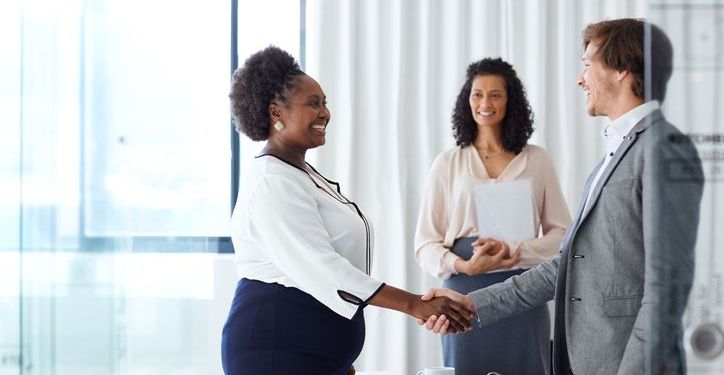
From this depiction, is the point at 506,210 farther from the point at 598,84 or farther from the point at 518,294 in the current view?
the point at 598,84

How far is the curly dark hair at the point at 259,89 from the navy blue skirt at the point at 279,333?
0.45 metres

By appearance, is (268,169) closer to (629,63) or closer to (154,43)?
(629,63)

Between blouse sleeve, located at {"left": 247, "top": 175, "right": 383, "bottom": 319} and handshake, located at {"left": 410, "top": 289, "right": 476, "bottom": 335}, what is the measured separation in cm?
33

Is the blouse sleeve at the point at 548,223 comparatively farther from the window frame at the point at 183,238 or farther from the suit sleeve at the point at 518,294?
the window frame at the point at 183,238

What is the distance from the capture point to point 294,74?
2.37 m

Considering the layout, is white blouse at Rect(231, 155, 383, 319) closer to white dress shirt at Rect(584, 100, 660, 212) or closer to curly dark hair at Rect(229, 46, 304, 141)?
curly dark hair at Rect(229, 46, 304, 141)

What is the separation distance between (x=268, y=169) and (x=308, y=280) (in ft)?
1.01

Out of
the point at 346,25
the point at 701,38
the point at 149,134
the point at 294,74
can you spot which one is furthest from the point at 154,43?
the point at 701,38

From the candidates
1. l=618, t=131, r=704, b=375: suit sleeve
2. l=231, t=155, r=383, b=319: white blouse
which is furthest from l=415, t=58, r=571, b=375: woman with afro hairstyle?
l=618, t=131, r=704, b=375: suit sleeve

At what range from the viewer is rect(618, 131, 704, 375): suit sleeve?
0.97 m

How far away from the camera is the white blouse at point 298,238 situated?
6.68 ft

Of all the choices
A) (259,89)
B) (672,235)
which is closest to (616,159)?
(672,235)

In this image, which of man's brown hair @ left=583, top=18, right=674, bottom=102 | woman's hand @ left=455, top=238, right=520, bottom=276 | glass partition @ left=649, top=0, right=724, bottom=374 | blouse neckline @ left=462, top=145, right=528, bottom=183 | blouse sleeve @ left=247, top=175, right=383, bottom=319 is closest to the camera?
glass partition @ left=649, top=0, right=724, bottom=374

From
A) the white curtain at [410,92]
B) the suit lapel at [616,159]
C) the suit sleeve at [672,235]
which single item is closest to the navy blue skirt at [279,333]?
the suit lapel at [616,159]
